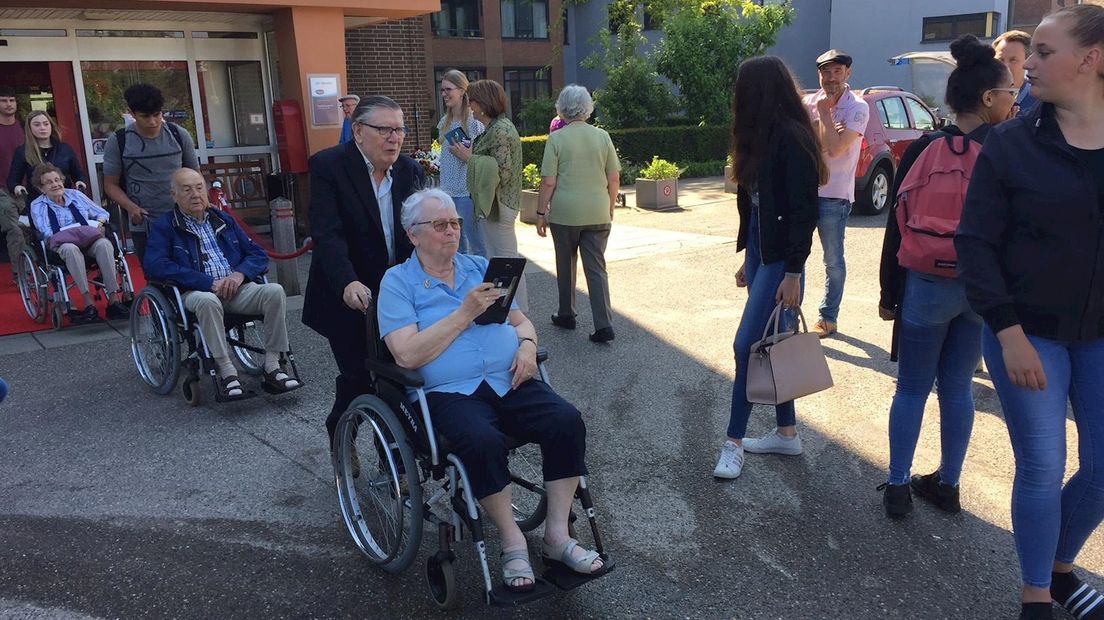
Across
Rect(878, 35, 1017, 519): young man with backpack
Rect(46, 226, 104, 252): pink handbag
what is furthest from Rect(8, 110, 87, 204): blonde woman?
Rect(878, 35, 1017, 519): young man with backpack

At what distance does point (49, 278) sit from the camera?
23.1 feet

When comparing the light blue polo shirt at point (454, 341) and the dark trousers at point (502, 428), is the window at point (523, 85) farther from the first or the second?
the dark trousers at point (502, 428)

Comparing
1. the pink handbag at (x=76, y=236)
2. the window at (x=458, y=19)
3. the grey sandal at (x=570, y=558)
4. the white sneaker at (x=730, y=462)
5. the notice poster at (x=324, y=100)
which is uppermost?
the window at (x=458, y=19)

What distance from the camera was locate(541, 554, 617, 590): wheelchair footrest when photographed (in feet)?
9.75

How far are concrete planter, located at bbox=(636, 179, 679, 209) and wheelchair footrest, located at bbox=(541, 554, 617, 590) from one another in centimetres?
1100

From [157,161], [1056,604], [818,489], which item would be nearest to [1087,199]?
[1056,604]

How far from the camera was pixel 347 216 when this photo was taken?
3.81 metres

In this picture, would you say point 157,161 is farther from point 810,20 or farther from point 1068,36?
point 810,20

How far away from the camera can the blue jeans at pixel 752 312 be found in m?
3.93

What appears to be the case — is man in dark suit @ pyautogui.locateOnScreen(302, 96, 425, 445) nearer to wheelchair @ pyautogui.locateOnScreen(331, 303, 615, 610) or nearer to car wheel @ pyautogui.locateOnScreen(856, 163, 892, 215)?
wheelchair @ pyautogui.locateOnScreen(331, 303, 615, 610)

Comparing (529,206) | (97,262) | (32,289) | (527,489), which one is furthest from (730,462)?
(529,206)

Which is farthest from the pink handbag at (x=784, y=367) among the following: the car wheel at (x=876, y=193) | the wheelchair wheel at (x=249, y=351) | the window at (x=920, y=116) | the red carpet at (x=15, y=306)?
the window at (x=920, y=116)

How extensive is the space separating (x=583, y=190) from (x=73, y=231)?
4146mm

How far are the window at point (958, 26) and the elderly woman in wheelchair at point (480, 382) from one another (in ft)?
85.5
